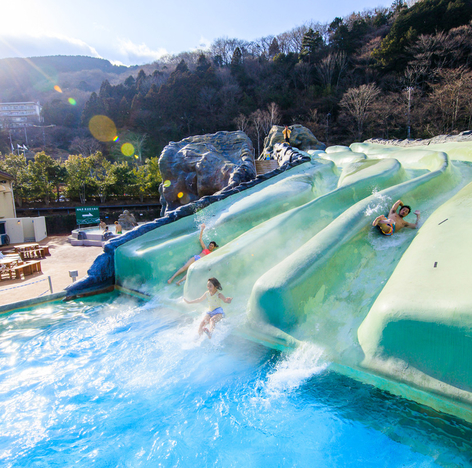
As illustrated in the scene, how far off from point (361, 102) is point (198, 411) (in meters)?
26.6

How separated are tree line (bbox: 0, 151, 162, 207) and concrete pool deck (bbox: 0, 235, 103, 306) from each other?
10.3 meters

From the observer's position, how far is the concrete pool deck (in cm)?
709

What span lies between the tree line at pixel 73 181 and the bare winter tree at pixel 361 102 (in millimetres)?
16844

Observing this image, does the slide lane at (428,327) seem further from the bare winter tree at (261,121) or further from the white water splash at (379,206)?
the bare winter tree at (261,121)

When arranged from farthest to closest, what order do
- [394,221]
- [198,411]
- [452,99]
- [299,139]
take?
[299,139] → [452,99] → [394,221] → [198,411]

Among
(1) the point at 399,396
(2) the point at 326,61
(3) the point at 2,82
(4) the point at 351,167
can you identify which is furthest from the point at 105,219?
(3) the point at 2,82

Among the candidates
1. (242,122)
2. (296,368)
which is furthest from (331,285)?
(242,122)

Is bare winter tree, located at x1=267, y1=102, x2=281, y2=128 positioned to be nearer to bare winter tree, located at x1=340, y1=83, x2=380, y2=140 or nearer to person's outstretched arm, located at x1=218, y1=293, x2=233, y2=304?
bare winter tree, located at x1=340, y1=83, x2=380, y2=140

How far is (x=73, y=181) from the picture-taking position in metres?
24.8

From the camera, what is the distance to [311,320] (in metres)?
3.83

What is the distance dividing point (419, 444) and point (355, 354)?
91 centimetres

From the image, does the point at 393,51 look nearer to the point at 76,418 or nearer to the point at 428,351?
the point at 428,351

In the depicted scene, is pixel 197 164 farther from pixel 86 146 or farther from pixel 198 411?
pixel 86 146

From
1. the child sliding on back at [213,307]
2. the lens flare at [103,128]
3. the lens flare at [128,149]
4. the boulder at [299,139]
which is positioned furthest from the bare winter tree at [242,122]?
the child sliding on back at [213,307]
